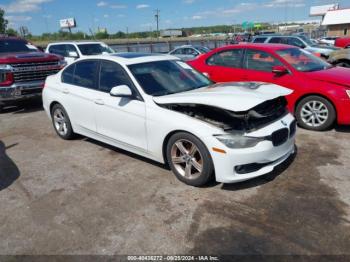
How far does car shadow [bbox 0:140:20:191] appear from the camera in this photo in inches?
171

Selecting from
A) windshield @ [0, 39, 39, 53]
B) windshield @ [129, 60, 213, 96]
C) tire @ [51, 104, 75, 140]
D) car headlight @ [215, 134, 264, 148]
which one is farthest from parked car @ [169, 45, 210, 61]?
car headlight @ [215, 134, 264, 148]

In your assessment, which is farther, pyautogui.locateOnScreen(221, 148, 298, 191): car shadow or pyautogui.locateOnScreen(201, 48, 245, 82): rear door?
pyautogui.locateOnScreen(201, 48, 245, 82): rear door

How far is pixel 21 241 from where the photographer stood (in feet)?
10.0

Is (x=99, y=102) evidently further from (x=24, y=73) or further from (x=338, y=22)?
(x=338, y=22)

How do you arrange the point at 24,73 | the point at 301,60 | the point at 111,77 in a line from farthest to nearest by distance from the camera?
1. the point at 24,73
2. the point at 301,60
3. the point at 111,77

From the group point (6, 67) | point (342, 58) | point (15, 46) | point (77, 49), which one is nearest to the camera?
point (6, 67)

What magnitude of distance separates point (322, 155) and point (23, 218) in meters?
4.33

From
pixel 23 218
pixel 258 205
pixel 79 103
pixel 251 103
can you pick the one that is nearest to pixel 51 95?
pixel 79 103

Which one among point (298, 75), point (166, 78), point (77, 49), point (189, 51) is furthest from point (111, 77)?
point (189, 51)

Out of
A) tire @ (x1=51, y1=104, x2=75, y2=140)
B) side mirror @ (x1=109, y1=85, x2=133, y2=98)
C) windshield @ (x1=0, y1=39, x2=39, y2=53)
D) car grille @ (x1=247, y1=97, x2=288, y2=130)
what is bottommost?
tire @ (x1=51, y1=104, x2=75, y2=140)

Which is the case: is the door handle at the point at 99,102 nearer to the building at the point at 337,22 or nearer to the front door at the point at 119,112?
the front door at the point at 119,112

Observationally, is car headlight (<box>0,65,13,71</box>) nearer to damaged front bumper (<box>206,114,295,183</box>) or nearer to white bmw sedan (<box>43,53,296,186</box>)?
white bmw sedan (<box>43,53,296,186</box>)

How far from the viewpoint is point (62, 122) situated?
5.87 metres

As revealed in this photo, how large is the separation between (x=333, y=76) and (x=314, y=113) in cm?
78
